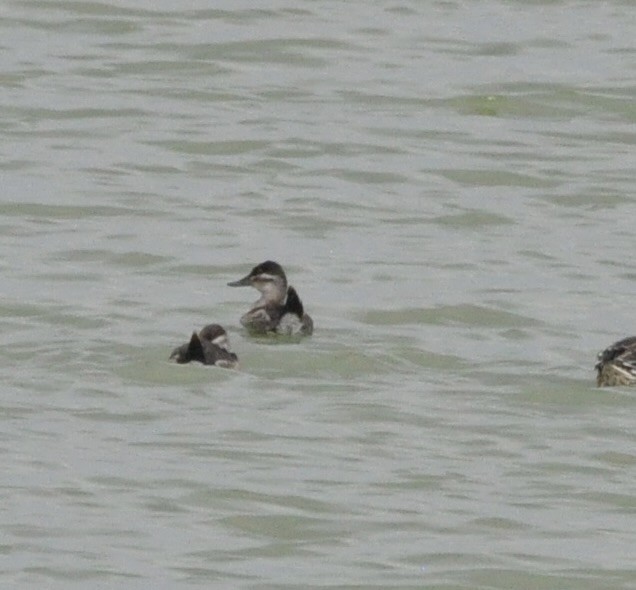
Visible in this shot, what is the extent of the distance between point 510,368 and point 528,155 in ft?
16.7

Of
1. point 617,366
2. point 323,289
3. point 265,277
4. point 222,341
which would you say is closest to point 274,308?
point 222,341

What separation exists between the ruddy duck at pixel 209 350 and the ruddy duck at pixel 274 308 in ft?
1.43

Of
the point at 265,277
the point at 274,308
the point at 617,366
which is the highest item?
the point at 265,277

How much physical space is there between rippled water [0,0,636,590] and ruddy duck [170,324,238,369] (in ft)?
0.25

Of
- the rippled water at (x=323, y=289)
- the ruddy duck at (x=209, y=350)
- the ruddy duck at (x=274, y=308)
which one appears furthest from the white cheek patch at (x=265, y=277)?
the ruddy duck at (x=209, y=350)

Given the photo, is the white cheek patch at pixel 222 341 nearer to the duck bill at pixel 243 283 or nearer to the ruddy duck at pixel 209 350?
the ruddy duck at pixel 209 350

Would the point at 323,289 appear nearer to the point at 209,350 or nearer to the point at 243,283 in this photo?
the point at 243,283

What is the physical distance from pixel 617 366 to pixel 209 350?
1.78 m

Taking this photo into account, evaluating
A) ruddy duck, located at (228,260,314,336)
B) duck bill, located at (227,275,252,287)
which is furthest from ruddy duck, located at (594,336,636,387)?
duck bill, located at (227,275,252,287)

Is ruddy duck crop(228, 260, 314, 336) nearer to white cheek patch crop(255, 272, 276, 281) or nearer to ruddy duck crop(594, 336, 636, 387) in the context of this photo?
white cheek patch crop(255, 272, 276, 281)

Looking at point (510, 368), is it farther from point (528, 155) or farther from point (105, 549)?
point (528, 155)

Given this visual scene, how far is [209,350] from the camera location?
12016 mm

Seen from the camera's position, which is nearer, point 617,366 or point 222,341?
point 617,366

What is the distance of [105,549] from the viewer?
31.5 ft
